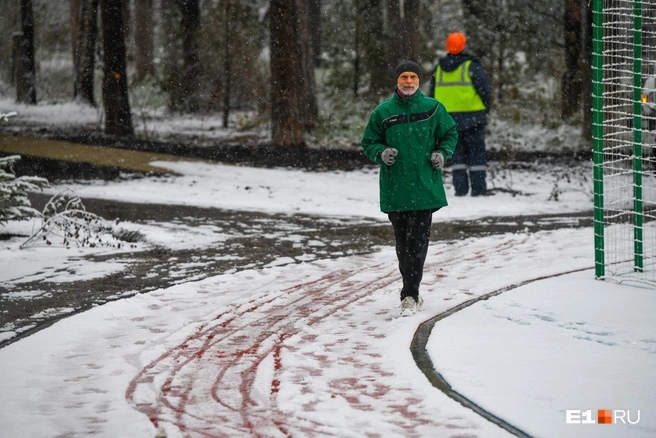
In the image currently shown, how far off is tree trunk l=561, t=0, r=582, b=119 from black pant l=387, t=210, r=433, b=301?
634 inches

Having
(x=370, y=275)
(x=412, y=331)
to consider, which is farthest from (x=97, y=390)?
(x=370, y=275)

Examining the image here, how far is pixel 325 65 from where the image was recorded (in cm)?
2825

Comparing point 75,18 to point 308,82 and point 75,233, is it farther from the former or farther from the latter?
point 75,233

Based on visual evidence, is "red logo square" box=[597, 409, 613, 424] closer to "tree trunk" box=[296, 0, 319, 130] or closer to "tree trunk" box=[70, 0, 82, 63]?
"tree trunk" box=[296, 0, 319, 130]

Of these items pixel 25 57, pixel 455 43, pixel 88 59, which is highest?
pixel 25 57

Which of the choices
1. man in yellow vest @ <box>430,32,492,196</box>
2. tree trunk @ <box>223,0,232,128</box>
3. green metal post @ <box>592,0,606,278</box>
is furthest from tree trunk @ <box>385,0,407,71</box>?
green metal post @ <box>592,0,606,278</box>

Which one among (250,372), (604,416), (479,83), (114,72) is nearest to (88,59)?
(114,72)

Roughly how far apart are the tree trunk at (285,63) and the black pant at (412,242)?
12.1 meters

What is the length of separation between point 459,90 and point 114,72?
10.0 meters

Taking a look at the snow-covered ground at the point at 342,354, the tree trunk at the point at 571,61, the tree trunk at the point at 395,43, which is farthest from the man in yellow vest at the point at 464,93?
the tree trunk at the point at 395,43

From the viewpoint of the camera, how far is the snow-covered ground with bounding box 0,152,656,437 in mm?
5375

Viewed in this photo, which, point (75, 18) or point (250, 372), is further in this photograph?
point (75, 18)

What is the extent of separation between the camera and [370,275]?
9.62 meters

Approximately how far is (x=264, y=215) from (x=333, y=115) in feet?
38.6
